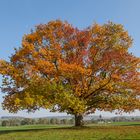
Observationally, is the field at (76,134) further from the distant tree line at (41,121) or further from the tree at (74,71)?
the distant tree line at (41,121)

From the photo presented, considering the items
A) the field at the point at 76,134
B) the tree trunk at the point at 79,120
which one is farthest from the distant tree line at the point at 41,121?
the field at the point at 76,134

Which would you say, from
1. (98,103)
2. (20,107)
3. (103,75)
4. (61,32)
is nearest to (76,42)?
(61,32)

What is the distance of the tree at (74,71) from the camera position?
159ft

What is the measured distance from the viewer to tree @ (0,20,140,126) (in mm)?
48406

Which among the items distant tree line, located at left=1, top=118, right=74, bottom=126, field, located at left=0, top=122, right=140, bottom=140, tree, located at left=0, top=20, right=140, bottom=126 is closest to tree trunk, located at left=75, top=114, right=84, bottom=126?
tree, located at left=0, top=20, right=140, bottom=126

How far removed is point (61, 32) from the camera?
55.3 metres

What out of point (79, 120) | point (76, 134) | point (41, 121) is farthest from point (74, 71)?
point (41, 121)

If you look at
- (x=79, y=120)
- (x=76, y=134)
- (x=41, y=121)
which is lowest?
(x=76, y=134)

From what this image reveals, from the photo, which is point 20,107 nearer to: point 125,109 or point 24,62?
point 24,62

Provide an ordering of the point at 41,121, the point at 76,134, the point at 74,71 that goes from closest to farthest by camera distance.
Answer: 1. the point at 76,134
2. the point at 74,71
3. the point at 41,121

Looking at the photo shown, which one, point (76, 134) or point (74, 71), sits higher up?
point (74, 71)

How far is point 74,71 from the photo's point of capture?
4925 centimetres

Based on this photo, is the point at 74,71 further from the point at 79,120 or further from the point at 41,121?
the point at 41,121

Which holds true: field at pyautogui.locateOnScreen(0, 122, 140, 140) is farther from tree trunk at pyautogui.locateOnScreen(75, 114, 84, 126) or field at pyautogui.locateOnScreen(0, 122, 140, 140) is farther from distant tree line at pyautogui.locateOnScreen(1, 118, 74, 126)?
distant tree line at pyautogui.locateOnScreen(1, 118, 74, 126)
